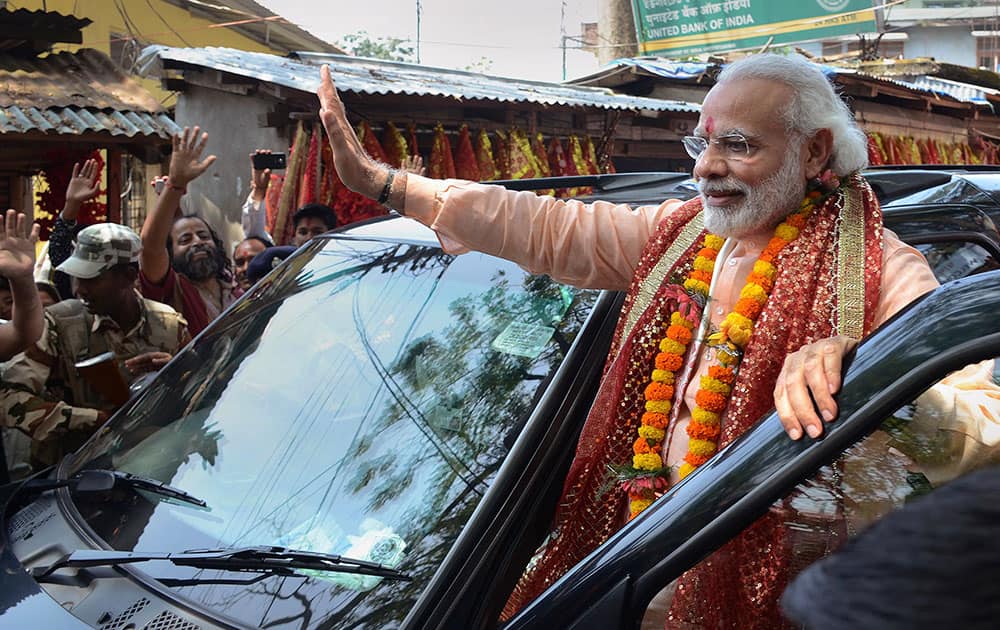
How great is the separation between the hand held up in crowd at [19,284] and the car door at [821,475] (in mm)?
2476

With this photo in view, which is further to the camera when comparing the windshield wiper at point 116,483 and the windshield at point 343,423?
the windshield wiper at point 116,483

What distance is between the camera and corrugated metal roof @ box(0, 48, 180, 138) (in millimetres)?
7395

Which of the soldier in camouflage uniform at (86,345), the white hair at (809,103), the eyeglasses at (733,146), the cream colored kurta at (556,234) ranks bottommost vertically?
the soldier in camouflage uniform at (86,345)

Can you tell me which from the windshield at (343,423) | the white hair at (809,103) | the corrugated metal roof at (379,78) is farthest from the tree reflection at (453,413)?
the corrugated metal roof at (379,78)

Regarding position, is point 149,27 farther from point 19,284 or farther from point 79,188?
point 19,284

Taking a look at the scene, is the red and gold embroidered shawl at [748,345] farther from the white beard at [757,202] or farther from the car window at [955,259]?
the car window at [955,259]

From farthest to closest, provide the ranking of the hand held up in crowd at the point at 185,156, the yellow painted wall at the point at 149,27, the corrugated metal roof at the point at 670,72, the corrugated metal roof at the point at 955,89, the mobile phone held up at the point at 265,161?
the yellow painted wall at the point at 149,27
the corrugated metal roof at the point at 955,89
the corrugated metal roof at the point at 670,72
the mobile phone held up at the point at 265,161
the hand held up in crowd at the point at 185,156

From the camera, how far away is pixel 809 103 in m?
2.42

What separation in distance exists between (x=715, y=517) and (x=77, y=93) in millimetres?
7592

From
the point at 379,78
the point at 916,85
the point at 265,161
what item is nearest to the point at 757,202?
the point at 265,161

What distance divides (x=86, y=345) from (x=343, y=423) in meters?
2.06

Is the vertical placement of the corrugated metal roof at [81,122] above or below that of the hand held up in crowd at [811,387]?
above

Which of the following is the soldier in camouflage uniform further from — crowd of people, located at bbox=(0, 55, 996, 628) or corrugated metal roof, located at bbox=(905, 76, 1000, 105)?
corrugated metal roof, located at bbox=(905, 76, 1000, 105)

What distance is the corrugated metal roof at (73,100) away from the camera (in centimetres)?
739
